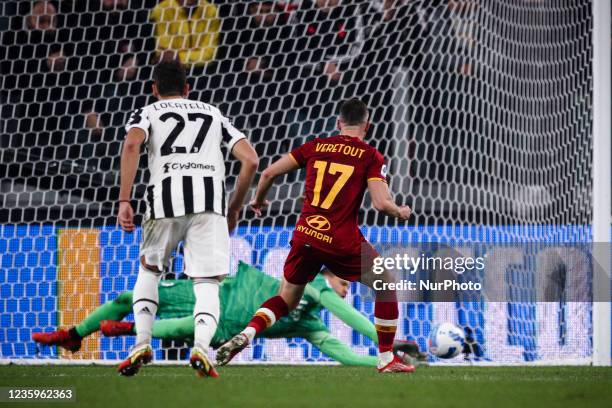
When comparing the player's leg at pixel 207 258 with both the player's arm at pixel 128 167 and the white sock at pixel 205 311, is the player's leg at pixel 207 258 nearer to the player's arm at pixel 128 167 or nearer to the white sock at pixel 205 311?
the white sock at pixel 205 311

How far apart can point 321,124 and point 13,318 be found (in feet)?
9.87

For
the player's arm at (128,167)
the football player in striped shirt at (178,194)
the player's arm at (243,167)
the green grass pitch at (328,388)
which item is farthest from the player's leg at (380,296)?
the player's arm at (128,167)

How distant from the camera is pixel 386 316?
4930mm

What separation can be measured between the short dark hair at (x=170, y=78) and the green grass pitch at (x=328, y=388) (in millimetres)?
1313

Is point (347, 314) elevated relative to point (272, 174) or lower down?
lower down

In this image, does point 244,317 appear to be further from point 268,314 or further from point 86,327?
point 268,314

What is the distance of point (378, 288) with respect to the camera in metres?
4.88

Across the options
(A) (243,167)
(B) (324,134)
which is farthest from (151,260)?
(B) (324,134)

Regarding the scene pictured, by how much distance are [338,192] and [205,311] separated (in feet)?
3.18

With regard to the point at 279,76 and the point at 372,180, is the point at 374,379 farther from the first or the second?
the point at 279,76

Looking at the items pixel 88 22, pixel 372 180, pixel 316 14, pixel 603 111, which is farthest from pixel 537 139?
pixel 88 22

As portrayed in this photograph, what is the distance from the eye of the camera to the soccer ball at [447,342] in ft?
20.2

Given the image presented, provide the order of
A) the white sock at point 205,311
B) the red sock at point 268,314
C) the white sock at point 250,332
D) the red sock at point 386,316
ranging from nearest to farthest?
the white sock at point 205,311 < the white sock at point 250,332 < the red sock at point 268,314 < the red sock at point 386,316

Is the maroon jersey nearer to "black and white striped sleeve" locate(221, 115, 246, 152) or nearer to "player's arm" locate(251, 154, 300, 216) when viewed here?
"player's arm" locate(251, 154, 300, 216)
